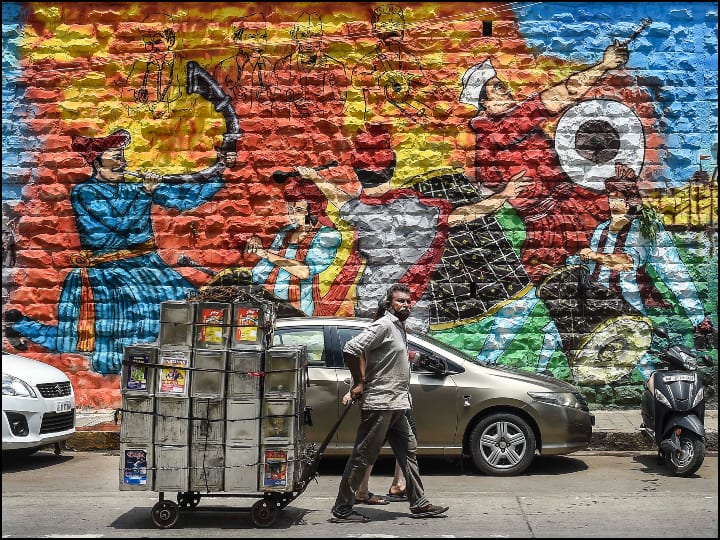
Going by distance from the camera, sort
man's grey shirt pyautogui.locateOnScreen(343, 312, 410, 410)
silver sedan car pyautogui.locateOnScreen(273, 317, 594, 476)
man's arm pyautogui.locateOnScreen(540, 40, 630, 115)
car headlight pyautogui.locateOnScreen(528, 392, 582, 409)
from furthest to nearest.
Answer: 1. man's arm pyautogui.locateOnScreen(540, 40, 630, 115)
2. car headlight pyautogui.locateOnScreen(528, 392, 582, 409)
3. silver sedan car pyautogui.locateOnScreen(273, 317, 594, 476)
4. man's grey shirt pyautogui.locateOnScreen(343, 312, 410, 410)

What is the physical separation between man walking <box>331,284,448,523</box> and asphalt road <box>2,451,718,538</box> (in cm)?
22

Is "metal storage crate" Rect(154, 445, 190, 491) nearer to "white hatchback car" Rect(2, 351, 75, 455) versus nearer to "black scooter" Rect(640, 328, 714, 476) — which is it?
"white hatchback car" Rect(2, 351, 75, 455)

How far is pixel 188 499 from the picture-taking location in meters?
8.17

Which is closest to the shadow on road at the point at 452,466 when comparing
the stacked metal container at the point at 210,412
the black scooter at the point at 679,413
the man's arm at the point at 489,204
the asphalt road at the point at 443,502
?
the asphalt road at the point at 443,502

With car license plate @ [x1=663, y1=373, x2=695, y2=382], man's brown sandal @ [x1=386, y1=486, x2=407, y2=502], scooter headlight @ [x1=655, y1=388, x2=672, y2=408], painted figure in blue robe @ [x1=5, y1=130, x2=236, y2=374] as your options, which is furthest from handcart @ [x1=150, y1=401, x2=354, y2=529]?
painted figure in blue robe @ [x1=5, y1=130, x2=236, y2=374]

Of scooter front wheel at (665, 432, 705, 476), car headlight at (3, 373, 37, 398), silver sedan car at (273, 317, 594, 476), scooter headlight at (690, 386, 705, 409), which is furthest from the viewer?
car headlight at (3, 373, 37, 398)

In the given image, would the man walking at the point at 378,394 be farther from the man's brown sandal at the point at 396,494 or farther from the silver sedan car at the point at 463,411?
the silver sedan car at the point at 463,411

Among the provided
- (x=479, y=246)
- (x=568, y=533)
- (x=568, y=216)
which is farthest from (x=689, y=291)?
(x=568, y=533)

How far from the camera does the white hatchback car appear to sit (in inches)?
411

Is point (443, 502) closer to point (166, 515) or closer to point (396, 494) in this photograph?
point (396, 494)

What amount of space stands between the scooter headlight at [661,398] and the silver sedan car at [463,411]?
0.81 m

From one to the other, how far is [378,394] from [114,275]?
6983 millimetres

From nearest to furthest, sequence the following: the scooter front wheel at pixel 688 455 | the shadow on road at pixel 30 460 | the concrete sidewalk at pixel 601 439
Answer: the scooter front wheel at pixel 688 455 < the shadow on road at pixel 30 460 < the concrete sidewalk at pixel 601 439

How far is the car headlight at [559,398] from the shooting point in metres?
10.2
